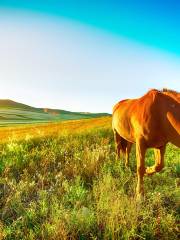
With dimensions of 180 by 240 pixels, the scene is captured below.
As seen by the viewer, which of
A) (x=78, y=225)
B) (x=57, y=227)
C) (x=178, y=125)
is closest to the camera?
(x=57, y=227)

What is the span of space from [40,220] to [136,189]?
2013mm

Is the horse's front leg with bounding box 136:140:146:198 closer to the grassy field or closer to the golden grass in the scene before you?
the grassy field

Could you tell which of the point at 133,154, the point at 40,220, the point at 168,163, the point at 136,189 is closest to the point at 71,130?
the point at 133,154

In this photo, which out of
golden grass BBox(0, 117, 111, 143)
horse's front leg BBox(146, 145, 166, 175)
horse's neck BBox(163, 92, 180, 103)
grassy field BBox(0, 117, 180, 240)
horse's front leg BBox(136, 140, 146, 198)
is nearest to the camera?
grassy field BBox(0, 117, 180, 240)

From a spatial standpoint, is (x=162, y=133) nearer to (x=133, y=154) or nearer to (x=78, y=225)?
(x=78, y=225)

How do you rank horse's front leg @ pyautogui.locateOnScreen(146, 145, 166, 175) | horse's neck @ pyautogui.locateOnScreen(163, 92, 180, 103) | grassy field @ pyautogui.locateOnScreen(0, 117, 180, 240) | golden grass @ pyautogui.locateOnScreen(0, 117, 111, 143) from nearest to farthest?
grassy field @ pyautogui.locateOnScreen(0, 117, 180, 240) → horse's neck @ pyautogui.locateOnScreen(163, 92, 180, 103) → horse's front leg @ pyautogui.locateOnScreen(146, 145, 166, 175) → golden grass @ pyautogui.locateOnScreen(0, 117, 111, 143)

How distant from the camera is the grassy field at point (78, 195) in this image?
6711mm

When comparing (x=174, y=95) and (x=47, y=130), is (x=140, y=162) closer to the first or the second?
(x=174, y=95)

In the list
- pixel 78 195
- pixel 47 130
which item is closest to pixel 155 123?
pixel 78 195

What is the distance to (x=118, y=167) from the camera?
10.2 meters

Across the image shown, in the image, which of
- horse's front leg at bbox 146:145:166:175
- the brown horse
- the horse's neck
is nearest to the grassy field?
horse's front leg at bbox 146:145:166:175

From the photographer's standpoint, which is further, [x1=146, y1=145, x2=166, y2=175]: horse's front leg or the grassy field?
[x1=146, y1=145, x2=166, y2=175]: horse's front leg

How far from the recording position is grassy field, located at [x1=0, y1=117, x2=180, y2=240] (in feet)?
22.0

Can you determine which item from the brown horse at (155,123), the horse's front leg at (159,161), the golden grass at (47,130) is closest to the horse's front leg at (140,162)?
the brown horse at (155,123)
